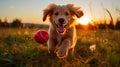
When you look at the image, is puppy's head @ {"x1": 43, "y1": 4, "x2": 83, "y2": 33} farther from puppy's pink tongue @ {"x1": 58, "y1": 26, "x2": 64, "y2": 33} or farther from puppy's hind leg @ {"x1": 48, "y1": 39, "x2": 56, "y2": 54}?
puppy's hind leg @ {"x1": 48, "y1": 39, "x2": 56, "y2": 54}

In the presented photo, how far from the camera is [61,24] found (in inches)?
266

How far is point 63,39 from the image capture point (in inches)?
284

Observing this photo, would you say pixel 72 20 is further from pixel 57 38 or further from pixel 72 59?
pixel 72 59

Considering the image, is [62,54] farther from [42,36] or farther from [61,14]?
[42,36]

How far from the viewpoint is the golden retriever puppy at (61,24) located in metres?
6.85

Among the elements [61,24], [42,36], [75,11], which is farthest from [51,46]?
[75,11]

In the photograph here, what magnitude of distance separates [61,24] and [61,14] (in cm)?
39

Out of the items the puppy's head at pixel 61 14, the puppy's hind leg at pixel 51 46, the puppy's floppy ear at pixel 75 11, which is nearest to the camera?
the puppy's head at pixel 61 14

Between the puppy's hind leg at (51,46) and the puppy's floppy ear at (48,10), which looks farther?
the puppy's floppy ear at (48,10)

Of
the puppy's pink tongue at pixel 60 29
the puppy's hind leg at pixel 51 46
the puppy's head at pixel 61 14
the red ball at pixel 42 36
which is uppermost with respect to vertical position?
the puppy's head at pixel 61 14

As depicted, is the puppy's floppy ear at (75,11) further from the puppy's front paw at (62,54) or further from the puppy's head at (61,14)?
the puppy's front paw at (62,54)

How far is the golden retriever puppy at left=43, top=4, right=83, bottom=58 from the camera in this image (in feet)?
22.5

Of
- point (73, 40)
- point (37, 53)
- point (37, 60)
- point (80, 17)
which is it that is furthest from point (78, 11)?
point (37, 60)

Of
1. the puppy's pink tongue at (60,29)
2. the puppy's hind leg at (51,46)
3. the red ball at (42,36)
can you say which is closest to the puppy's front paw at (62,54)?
the puppy's pink tongue at (60,29)
